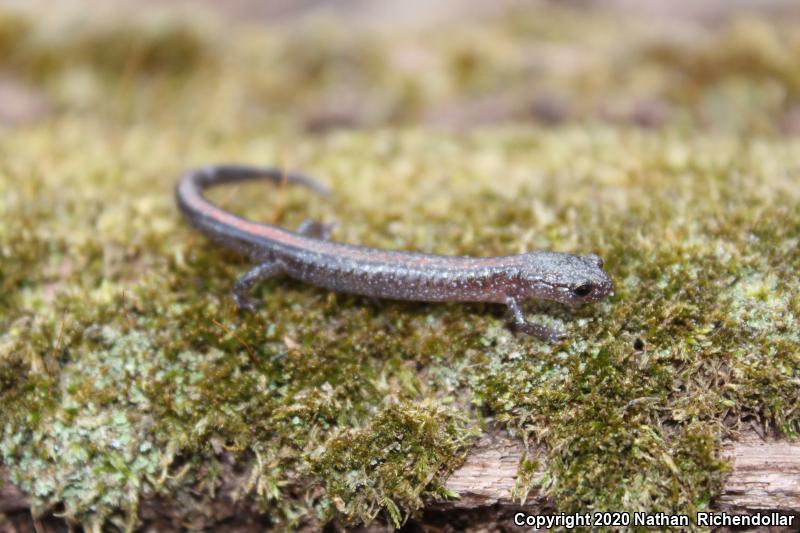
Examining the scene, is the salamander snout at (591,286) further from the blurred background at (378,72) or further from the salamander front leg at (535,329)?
the blurred background at (378,72)

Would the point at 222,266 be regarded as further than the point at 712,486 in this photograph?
Yes

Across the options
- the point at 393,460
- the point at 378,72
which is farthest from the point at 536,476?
the point at 378,72

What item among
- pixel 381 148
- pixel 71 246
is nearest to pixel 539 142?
pixel 381 148

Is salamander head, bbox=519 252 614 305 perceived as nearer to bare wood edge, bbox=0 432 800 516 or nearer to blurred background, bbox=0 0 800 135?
bare wood edge, bbox=0 432 800 516

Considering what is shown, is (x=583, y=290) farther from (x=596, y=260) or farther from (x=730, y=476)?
(x=730, y=476)

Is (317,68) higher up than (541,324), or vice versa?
(317,68)

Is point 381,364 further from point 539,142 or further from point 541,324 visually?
point 539,142

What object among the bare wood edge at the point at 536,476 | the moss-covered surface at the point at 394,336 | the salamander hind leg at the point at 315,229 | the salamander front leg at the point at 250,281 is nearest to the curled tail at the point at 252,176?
the moss-covered surface at the point at 394,336

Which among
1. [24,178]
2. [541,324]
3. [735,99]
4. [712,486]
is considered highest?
[735,99]
